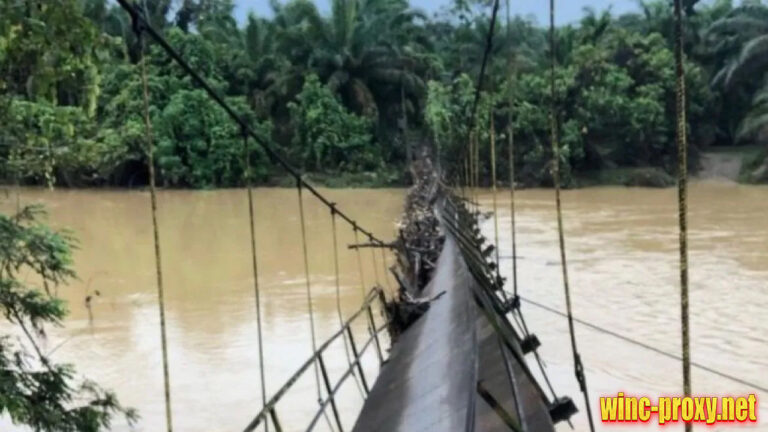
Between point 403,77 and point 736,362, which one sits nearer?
point 736,362

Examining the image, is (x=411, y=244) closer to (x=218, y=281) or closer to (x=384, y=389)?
(x=384, y=389)

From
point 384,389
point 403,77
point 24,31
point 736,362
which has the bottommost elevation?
point 736,362

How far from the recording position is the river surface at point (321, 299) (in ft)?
19.9

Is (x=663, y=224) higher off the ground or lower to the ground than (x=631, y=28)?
lower

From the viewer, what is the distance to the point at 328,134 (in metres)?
22.2

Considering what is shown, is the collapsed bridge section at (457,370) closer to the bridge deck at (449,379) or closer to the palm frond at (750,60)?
the bridge deck at (449,379)


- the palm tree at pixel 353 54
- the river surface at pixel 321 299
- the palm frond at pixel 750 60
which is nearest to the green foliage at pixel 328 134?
the palm tree at pixel 353 54

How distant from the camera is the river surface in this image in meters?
6.06

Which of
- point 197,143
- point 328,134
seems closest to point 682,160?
point 328,134

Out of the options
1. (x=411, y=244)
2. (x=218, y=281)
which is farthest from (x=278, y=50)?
(x=411, y=244)

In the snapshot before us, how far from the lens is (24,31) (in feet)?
10.7

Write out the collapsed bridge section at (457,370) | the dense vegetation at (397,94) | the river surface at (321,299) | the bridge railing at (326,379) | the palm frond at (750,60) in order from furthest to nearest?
the dense vegetation at (397,94), the palm frond at (750,60), the river surface at (321,299), the collapsed bridge section at (457,370), the bridge railing at (326,379)

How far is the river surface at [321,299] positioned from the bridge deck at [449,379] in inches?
74.5

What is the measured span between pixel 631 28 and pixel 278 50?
1049 centimetres
